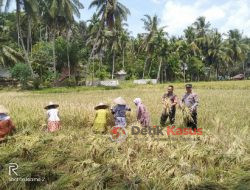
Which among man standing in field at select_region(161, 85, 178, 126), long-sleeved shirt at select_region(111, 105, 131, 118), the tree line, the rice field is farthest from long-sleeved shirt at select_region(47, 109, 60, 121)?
the tree line

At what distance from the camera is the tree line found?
87.9 ft

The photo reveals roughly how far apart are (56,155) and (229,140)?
287cm

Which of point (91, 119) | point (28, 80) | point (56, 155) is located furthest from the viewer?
point (28, 80)

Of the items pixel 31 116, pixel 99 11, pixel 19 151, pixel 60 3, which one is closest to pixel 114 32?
pixel 99 11

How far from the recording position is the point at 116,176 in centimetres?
406

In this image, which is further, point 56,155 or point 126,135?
point 126,135

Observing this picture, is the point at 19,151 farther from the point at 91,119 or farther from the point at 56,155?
the point at 91,119

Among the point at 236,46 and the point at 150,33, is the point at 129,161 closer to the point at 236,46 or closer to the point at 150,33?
the point at 150,33

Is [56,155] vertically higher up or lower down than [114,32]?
lower down

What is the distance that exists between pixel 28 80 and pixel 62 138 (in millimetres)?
21310

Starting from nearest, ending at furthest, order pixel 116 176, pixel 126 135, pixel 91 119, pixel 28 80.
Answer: pixel 116 176
pixel 126 135
pixel 91 119
pixel 28 80

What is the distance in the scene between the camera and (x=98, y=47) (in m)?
35.8

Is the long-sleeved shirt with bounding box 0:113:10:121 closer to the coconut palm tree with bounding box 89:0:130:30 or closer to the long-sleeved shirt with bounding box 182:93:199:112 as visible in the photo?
the long-sleeved shirt with bounding box 182:93:199:112

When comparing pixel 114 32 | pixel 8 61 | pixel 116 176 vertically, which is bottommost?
pixel 116 176
